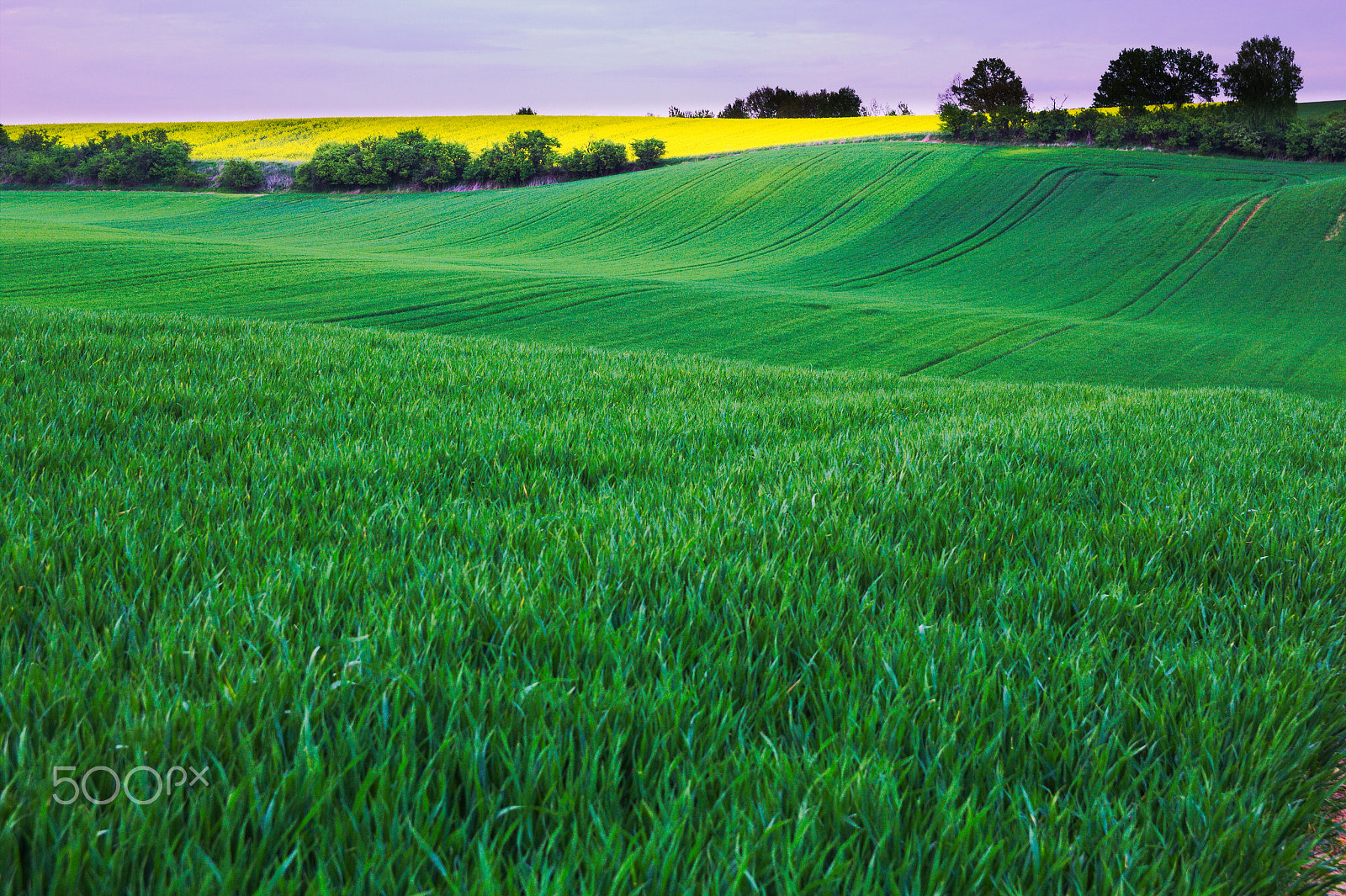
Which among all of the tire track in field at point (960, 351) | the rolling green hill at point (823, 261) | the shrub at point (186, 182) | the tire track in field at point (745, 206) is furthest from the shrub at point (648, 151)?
the tire track in field at point (960, 351)

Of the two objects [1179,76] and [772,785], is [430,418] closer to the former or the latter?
[772,785]

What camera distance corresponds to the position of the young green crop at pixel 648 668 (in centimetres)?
114

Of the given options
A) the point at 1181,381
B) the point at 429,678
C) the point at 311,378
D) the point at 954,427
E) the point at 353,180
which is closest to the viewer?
the point at 429,678

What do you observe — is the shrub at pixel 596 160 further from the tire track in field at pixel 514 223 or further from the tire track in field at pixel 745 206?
the tire track in field at pixel 745 206

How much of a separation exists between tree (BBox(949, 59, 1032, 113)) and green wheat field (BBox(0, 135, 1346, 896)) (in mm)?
89219

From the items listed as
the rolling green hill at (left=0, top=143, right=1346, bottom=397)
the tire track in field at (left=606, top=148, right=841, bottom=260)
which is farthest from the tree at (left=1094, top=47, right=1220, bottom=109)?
the tire track in field at (left=606, top=148, right=841, bottom=260)

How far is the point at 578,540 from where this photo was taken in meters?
2.33

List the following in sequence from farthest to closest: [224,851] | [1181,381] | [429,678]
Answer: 1. [1181,381]
2. [429,678]
3. [224,851]

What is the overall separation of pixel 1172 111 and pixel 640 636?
87881 mm

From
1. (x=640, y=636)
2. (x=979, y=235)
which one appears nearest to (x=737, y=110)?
(x=979, y=235)

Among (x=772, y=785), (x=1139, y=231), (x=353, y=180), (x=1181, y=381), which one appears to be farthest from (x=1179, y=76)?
(x=772, y=785)

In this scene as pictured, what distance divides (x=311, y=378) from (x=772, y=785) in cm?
479

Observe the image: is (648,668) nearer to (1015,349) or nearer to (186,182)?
(1015,349)

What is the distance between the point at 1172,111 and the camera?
68812 millimetres
